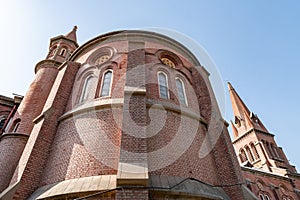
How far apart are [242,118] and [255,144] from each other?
20.8ft

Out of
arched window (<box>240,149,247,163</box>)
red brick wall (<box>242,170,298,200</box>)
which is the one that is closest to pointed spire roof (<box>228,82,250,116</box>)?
arched window (<box>240,149,247,163</box>)

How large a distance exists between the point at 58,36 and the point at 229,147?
1761cm

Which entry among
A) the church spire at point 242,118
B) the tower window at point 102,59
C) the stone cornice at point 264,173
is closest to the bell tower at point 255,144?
the church spire at point 242,118

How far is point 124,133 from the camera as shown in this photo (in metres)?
6.58

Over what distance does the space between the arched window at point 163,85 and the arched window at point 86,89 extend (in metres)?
3.17

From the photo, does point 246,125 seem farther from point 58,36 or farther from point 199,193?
point 199,193

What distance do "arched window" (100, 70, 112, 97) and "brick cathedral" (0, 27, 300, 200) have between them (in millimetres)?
49

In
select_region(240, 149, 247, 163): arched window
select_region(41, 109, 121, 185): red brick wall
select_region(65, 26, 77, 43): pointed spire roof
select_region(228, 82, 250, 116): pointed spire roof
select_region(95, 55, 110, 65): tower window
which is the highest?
select_region(228, 82, 250, 116): pointed spire roof

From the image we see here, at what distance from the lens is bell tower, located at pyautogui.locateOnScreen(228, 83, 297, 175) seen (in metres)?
31.2

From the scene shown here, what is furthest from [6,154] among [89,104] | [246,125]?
[246,125]

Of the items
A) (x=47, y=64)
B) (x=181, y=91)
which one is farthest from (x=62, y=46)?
(x=181, y=91)

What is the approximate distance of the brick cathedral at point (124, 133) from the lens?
607 cm

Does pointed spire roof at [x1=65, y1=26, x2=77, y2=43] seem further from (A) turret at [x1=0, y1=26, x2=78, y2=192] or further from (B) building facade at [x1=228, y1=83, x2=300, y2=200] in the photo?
(B) building facade at [x1=228, y1=83, x2=300, y2=200]

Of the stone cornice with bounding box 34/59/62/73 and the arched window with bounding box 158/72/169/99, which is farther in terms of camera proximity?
the stone cornice with bounding box 34/59/62/73
